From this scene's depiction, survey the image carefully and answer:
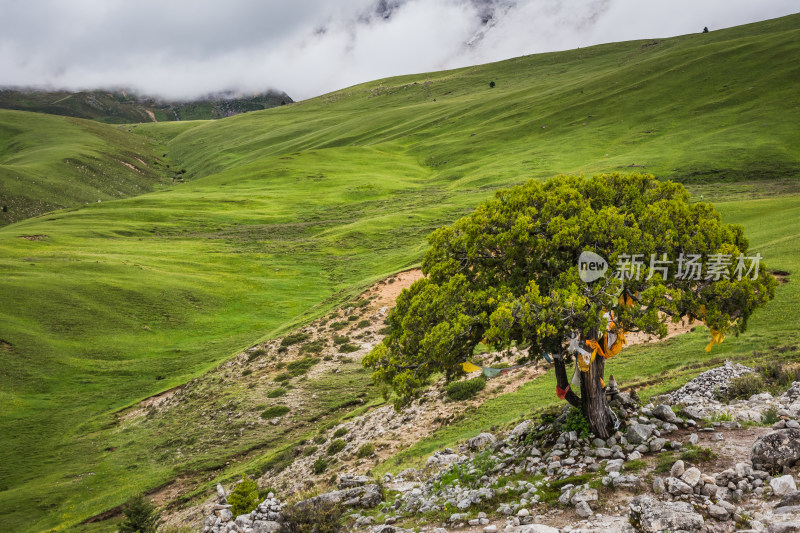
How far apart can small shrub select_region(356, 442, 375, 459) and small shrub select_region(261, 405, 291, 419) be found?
940cm

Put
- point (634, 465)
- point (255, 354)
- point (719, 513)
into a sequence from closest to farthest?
point (719, 513) < point (634, 465) < point (255, 354)

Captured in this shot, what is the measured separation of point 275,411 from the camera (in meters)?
31.1

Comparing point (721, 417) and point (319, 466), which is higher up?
point (721, 417)

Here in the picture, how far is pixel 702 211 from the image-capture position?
49.7 feet

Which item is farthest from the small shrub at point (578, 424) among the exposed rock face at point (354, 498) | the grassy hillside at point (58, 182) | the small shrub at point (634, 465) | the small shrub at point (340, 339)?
the grassy hillside at point (58, 182)

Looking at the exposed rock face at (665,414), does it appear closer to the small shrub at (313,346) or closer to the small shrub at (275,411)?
the small shrub at (275,411)

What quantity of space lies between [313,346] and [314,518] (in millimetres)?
23586

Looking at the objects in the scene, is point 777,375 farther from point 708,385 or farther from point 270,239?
point 270,239

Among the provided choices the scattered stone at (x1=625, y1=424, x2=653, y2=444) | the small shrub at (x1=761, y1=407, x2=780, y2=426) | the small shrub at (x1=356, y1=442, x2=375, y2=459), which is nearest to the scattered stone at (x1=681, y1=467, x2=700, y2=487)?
the scattered stone at (x1=625, y1=424, x2=653, y2=444)

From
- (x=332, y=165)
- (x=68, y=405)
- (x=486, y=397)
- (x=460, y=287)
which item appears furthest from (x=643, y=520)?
(x=332, y=165)

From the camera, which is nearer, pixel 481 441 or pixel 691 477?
pixel 691 477

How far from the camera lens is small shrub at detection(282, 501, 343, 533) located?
14655mm

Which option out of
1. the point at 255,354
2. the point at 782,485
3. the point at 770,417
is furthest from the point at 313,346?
the point at 782,485

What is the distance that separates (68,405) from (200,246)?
45.2 m
